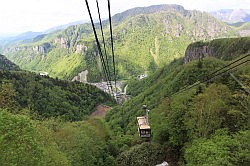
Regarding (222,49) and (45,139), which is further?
(222,49)

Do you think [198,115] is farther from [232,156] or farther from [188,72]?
[188,72]

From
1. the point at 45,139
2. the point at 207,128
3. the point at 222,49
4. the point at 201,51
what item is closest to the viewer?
the point at 45,139

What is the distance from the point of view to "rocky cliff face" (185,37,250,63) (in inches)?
5098

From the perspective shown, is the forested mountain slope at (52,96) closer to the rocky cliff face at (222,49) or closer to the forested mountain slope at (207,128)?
the rocky cliff face at (222,49)

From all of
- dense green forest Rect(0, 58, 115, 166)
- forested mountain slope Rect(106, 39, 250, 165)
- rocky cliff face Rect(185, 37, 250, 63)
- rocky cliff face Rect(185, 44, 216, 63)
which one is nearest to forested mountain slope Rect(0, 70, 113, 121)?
dense green forest Rect(0, 58, 115, 166)

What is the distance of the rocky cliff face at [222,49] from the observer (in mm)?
129500

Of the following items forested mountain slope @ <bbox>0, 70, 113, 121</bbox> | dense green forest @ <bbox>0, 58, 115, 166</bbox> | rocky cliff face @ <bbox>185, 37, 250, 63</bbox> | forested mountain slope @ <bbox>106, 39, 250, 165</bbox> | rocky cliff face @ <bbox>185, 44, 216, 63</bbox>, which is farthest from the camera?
rocky cliff face @ <bbox>185, 44, 216, 63</bbox>

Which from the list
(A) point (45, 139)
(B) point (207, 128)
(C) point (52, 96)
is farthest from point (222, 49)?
(A) point (45, 139)

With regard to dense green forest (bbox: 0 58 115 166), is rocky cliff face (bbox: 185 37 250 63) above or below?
below

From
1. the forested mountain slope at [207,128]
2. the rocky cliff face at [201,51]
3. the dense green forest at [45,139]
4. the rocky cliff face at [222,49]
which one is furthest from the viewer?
the rocky cliff face at [201,51]

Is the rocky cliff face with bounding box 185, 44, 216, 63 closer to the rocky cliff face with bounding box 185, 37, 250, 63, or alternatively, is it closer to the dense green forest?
the rocky cliff face with bounding box 185, 37, 250, 63

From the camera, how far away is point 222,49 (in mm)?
145500

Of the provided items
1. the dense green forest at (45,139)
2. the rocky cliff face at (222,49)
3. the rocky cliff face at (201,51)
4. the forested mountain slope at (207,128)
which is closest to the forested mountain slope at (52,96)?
the dense green forest at (45,139)

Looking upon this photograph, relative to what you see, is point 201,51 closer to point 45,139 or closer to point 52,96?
point 52,96
